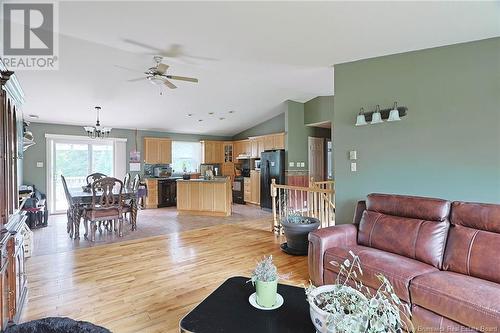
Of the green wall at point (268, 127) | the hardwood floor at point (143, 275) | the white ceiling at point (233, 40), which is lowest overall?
the hardwood floor at point (143, 275)

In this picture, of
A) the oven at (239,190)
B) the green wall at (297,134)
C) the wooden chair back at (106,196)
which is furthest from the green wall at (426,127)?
the oven at (239,190)

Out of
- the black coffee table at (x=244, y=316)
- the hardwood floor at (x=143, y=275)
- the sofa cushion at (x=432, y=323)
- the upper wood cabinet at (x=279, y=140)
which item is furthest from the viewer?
the upper wood cabinet at (x=279, y=140)

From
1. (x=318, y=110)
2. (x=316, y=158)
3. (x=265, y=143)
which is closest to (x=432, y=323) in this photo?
(x=318, y=110)

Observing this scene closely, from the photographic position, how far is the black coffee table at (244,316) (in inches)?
57.2

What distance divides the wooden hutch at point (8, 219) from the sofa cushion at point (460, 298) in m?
2.88

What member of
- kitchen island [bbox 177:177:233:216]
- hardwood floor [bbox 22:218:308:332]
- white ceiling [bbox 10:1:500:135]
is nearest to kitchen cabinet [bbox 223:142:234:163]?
kitchen island [bbox 177:177:233:216]

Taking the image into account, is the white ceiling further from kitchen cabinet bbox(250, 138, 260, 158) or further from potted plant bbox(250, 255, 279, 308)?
kitchen cabinet bbox(250, 138, 260, 158)

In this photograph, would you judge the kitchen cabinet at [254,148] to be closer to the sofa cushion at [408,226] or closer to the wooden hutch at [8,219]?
the sofa cushion at [408,226]

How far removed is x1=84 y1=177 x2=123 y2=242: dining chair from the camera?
14.6 feet

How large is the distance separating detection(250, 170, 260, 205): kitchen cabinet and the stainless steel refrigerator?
403 mm

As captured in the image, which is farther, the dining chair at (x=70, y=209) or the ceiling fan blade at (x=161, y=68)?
the dining chair at (x=70, y=209)

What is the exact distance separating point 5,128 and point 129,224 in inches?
152

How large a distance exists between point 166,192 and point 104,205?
3.32 metres

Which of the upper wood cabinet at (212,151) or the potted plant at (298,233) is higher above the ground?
the upper wood cabinet at (212,151)
